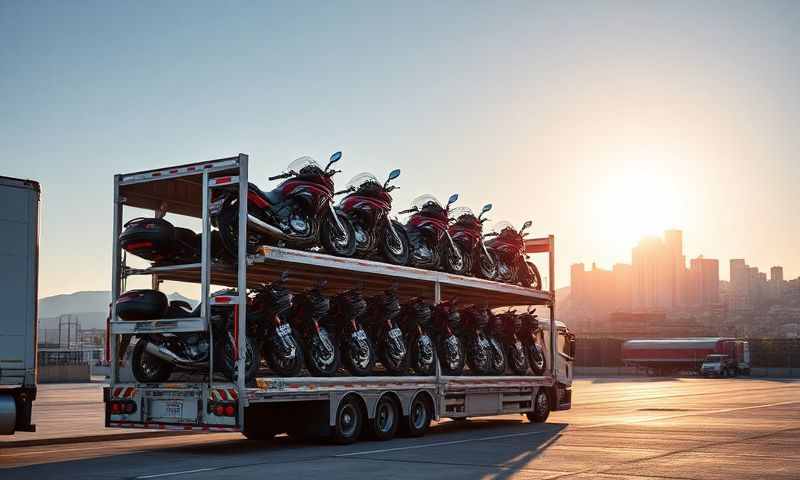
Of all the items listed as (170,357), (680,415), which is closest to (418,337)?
(170,357)

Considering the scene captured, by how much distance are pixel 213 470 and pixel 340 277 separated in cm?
586

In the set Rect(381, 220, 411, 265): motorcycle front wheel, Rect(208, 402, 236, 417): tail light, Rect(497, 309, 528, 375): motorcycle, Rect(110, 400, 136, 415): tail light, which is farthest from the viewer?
Rect(497, 309, 528, 375): motorcycle

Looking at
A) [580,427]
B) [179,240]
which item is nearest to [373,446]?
[179,240]

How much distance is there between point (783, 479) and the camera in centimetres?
1220

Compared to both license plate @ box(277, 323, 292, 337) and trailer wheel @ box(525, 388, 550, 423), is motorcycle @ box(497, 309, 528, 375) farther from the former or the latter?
license plate @ box(277, 323, 292, 337)

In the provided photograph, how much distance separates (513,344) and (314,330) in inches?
296

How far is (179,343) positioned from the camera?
50.0ft

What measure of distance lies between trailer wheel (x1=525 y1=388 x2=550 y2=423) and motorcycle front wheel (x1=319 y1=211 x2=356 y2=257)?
303 inches

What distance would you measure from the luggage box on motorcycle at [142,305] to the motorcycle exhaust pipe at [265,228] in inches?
72.7

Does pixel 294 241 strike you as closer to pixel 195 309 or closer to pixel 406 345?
pixel 195 309

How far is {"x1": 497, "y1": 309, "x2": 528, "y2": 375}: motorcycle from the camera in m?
22.6

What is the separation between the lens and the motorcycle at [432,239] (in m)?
19.7

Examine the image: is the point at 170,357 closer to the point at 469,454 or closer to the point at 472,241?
the point at 469,454

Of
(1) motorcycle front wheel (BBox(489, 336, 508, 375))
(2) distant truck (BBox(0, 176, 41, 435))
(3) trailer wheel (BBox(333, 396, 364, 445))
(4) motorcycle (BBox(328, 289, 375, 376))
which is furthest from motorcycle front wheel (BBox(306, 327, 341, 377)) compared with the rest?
(1) motorcycle front wheel (BBox(489, 336, 508, 375))
